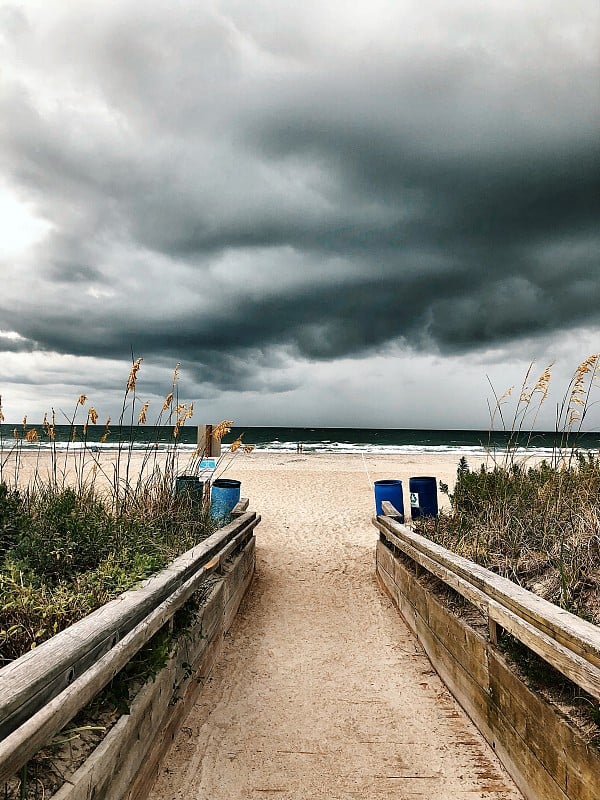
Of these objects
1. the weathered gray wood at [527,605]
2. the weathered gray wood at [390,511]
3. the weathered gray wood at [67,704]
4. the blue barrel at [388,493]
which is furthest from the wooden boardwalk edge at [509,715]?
the blue barrel at [388,493]

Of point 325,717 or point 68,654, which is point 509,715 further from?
point 68,654

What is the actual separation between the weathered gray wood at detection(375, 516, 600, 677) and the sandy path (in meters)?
0.78

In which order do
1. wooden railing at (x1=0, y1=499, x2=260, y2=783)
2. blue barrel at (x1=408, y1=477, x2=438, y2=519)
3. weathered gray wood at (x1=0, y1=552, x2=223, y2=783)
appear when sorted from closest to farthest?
weathered gray wood at (x1=0, y1=552, x2=223, y2=783) < wooden railing at (x1=0, y1=499, x2=260, y2=783) < blue barrel at (x1=408, y1=477, x2=438, y2=519)

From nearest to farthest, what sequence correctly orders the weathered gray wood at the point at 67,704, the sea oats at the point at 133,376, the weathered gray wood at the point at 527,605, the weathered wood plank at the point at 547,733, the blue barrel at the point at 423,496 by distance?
the weathered gray wood at the point at 67,704 → the weathered wood plank at the point at 547,733 → the weathered gray wood at the point at 527,605 → the sea oats at the point at 133,376 → the blue barrel at the point at 423,496

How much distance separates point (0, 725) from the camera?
1568 millimetres

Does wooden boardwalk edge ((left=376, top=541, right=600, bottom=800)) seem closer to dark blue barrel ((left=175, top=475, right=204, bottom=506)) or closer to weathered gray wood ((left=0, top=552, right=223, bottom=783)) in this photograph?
weathered gray wood ((left=0, top=552, right=223, bottom=783))

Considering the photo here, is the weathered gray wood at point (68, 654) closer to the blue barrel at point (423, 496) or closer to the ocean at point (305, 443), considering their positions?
the ocean at point (305, 443)

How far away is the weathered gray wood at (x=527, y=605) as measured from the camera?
2.22 m

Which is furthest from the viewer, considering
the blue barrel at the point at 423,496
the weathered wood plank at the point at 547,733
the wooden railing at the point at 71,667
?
the blue barrel at the point at 423,496

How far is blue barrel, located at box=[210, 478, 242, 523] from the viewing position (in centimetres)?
666

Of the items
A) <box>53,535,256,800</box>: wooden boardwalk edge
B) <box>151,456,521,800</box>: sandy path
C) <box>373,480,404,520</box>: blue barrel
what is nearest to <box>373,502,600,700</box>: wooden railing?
<box>151,456,521,800</box>: sandy path

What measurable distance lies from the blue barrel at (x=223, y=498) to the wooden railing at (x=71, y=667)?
11.0 feet

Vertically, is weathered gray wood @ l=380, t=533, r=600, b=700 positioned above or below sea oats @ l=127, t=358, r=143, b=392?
below

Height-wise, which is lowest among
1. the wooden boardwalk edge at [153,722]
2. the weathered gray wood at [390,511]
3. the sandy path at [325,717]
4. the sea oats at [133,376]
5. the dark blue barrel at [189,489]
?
the sandy path at [325,717]
